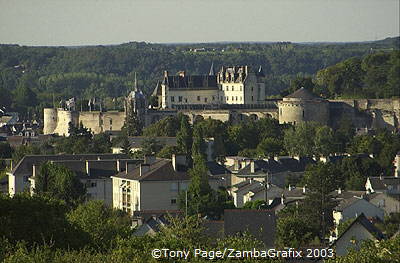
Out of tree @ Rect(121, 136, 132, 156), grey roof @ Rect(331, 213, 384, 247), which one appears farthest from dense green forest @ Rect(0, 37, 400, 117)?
grey roof @ Rect(331, 213, 384, 247)

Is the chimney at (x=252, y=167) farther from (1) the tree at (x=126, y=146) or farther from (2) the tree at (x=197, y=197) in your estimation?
(1) the tree at (x=126, y=146)

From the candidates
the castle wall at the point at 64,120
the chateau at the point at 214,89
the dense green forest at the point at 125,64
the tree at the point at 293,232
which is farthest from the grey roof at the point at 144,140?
the dense green forest at the point at 125,64

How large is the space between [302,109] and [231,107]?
15.4 feet

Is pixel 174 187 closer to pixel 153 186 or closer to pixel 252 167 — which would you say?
pixel 153 186

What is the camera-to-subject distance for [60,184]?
40.0 metres

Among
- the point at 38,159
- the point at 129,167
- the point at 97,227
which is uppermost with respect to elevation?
the point at 97,227

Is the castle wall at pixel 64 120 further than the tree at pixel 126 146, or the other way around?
the castle wall at pixel 64 120

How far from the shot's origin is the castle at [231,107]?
250ft

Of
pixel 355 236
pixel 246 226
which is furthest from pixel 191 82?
pixel 355 236

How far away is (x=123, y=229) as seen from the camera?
91.9 ft

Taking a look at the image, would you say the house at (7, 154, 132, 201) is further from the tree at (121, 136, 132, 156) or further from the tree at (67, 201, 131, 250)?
the tree at (67, 201, 131, 250)

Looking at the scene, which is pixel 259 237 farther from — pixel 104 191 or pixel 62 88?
pixel 62 88

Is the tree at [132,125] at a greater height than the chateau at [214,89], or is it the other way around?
the chateau at [214,89]

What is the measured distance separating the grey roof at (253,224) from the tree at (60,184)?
34.1 feet
